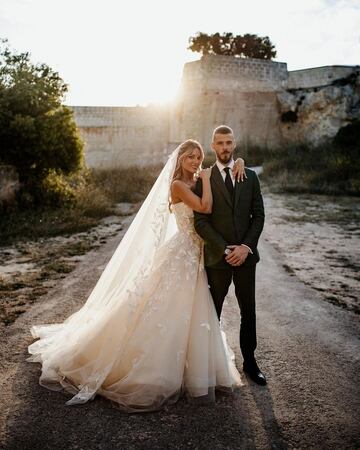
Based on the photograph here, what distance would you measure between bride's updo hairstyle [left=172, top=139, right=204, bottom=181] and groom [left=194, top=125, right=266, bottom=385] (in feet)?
0.59

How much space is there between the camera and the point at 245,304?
353 centimetres

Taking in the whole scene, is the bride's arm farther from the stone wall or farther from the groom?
the stone wall

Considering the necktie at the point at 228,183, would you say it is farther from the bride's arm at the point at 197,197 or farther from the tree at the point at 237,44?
the tree at the point at 237,44

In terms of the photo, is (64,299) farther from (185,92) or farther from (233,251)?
(185,92)

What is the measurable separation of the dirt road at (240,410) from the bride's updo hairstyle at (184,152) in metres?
1.95

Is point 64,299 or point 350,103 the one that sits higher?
point 350,103

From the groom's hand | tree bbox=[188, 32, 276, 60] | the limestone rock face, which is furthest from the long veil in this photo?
tree bbox=[188, 32, 276, 60]

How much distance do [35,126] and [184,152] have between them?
361 inches

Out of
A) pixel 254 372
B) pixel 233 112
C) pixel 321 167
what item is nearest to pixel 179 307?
pixel 254 372

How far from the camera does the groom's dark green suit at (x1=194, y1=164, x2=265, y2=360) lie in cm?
345

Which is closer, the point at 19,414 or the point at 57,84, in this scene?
the point at 19,414

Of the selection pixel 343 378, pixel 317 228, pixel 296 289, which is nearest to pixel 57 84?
pixel 317 228

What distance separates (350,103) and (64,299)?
22.1 metres

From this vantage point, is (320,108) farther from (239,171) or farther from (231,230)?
(231,230)
